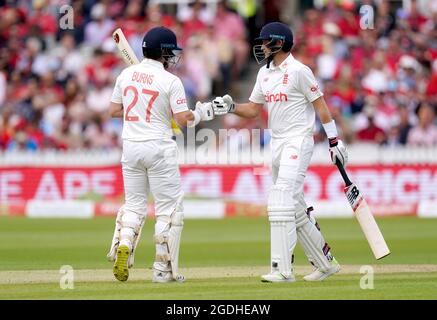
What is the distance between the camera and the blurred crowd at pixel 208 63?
727 inches

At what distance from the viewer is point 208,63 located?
65.1 ft

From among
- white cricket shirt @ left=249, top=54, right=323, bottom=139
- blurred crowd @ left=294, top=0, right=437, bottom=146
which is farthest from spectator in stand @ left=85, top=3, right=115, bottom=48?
white cricket shirt @ left=249, top=54, right=323, bottom=139

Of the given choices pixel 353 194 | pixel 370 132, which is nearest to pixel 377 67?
pixel 370 132

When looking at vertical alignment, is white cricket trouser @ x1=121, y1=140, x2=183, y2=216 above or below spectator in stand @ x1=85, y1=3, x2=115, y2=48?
below

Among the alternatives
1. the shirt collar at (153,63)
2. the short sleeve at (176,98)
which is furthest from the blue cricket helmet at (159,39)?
the short sleeve at (176,98)

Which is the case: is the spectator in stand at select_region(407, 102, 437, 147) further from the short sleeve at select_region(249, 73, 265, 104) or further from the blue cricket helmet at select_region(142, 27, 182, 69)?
the blue cricket helmet at select_region(142, 27, 182, 69)

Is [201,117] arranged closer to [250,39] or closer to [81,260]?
[81,260]

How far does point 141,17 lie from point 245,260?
1023cm

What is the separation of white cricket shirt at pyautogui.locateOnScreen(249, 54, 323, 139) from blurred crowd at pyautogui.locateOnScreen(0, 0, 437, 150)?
29.9 feet

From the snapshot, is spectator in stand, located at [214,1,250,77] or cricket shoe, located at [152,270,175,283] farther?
spectator in stand, located at [214,1,250,77]

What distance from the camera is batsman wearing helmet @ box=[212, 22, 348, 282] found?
8602 mm

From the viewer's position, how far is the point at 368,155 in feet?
57.6

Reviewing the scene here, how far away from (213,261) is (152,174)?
2583 mm
